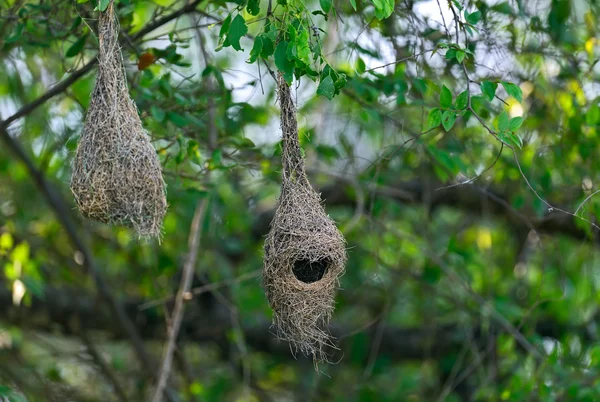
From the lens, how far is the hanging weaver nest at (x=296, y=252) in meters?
2.36

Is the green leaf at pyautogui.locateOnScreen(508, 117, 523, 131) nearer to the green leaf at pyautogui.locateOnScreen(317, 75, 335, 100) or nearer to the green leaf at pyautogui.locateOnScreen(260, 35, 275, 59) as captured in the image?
the green leaf at pyautogui.locateOnScreen(317, 75, 335, 100)

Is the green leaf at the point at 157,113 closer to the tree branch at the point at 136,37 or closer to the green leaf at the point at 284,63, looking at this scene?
the tree branch at the point at 136,37

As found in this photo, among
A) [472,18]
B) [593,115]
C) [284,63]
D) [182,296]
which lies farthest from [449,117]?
[182,296]

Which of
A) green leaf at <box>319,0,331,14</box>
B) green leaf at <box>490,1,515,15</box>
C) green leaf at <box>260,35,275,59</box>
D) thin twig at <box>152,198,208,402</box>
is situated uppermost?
green leaf at <box>490,1,515,15</box>

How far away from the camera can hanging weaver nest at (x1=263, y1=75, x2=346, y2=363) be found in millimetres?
2363

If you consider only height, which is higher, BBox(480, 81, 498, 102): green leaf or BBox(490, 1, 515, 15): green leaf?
BBox(490, 1, 515, 15): green leaf

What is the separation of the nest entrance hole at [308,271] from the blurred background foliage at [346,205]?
0.47 meters

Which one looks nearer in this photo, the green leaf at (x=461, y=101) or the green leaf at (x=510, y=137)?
the green leaf at (x=510, y=137)

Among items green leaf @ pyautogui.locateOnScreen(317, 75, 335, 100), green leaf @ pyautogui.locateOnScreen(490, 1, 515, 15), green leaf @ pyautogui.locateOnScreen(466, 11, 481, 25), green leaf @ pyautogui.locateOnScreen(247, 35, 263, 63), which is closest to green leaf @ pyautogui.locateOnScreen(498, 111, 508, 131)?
green leaf @ pyautogui.locateOnScreen(466, 11, 481, 25)

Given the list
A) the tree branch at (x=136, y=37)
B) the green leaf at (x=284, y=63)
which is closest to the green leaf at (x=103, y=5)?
the green leaf at (x=284, y=63)

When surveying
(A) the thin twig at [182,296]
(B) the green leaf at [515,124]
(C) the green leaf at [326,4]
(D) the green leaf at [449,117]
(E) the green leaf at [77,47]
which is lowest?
A: (A) the thin twig at [182,296]

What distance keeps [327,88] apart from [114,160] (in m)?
0.62

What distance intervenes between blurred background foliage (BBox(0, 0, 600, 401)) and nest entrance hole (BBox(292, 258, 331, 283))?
0.47 meters

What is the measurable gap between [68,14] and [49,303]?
7.11ft
